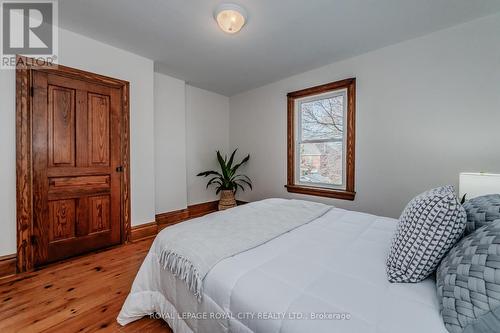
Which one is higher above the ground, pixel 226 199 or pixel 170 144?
pixel 170 144

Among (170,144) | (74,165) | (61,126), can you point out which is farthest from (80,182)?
(170,144)

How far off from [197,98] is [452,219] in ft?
12.4

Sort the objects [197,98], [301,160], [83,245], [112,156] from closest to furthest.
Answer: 1. [83,245]
2. [112,156]
3. [301,160]
4. [197,98]

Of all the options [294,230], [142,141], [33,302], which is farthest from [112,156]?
[294,230]

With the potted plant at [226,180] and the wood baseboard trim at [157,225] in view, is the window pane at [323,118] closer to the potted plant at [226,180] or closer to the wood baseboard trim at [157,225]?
the potted plant at [226,180]

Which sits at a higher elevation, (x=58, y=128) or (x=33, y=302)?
(x=58, y=128)

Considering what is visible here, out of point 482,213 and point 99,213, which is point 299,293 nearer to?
point 482,213

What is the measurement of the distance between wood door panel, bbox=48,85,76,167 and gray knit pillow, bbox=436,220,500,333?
9.78ft

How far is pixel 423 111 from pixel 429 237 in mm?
2001

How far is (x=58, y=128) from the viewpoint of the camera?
212cm

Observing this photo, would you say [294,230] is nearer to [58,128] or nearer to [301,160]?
[301,160]

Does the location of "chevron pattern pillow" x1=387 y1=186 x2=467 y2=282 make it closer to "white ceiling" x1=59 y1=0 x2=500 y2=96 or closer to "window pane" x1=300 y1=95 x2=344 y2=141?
"white ceiling" x1=59 y1=0 x2=500 y2=96

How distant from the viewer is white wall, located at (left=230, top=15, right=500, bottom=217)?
6.19 ft

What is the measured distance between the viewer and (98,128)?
2377 millimetres
